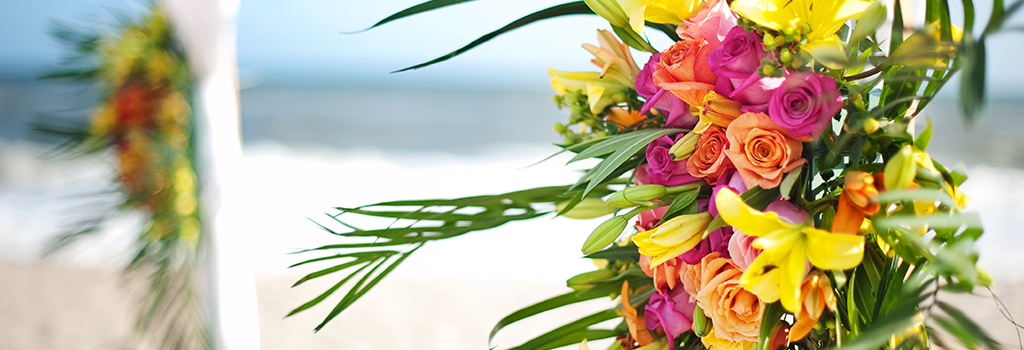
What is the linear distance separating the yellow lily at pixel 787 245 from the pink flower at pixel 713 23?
9 cm

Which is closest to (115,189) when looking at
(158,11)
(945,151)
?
(158,11)

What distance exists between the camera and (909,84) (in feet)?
0.64

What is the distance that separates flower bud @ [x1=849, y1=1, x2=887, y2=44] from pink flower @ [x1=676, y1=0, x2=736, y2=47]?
0.17 feet

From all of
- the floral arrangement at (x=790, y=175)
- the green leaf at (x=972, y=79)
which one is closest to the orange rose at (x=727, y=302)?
the floral arrangement at (x=790, y=175)

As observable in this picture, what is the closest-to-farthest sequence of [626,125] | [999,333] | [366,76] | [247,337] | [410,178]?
[626,125], [247,337], [999,333], [410,178], [366,76]

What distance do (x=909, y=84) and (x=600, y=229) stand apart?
13 centimetres

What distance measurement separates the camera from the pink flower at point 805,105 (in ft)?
0.63

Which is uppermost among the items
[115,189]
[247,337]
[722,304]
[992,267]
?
[722,304]

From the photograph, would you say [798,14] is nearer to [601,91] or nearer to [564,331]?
[601,91]

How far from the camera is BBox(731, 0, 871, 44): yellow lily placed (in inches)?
7.7

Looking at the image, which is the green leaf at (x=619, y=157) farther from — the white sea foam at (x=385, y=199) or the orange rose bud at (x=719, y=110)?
the white sea foam at (x=385, y=199)

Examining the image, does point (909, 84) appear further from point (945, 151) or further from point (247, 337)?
point (945, 151)

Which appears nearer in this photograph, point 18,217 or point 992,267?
point 992,267

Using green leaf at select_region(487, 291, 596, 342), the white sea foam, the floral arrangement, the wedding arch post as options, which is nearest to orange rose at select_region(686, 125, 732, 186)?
the floral arrangement
